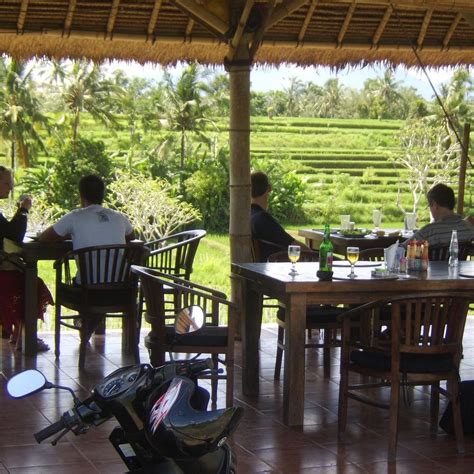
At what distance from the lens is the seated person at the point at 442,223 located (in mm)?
5305

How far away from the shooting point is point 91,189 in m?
5.49

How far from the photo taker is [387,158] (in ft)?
105

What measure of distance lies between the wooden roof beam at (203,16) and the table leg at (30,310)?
1.71 m

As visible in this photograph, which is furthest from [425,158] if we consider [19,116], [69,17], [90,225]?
[90,225]

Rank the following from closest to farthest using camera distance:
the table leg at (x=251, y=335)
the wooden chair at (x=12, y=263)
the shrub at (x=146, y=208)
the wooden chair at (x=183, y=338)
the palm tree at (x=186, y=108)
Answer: the wooden chair at (x=183, y=338), the table leg at (x=251, y=335), the wooden chair at (x=12, y=263), the shrub at (x=146, y=208), the palm tree at (x=186, y=108)

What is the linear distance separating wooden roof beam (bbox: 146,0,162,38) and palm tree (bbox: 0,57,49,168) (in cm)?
2099

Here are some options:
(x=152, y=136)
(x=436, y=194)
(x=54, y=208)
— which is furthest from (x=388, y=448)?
(x=152, y=136)

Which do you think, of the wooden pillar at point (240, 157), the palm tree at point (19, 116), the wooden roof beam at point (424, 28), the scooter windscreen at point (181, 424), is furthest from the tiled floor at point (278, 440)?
the palm tree at point (19, 116)

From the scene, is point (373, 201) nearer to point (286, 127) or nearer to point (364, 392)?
point (286, 127)

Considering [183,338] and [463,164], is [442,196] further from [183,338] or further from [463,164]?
[463,164]

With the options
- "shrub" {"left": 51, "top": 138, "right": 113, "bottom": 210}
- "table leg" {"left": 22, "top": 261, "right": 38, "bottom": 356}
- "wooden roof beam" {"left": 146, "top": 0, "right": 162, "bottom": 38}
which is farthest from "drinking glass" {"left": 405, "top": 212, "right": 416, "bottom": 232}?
"shrub" {"left": 51, "top": 138, "right": 113, "bottom": 210}

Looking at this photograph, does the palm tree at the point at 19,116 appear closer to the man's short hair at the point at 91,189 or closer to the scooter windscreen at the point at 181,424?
the man's short hair at the point at 91,189

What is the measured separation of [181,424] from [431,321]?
7.38ft

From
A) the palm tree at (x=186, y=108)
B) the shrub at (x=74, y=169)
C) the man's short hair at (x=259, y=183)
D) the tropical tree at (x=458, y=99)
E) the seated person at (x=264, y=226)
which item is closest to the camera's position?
the seated person at (x=264, y=226)
